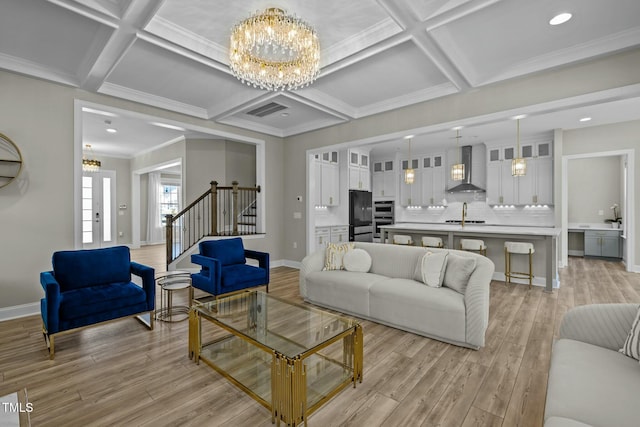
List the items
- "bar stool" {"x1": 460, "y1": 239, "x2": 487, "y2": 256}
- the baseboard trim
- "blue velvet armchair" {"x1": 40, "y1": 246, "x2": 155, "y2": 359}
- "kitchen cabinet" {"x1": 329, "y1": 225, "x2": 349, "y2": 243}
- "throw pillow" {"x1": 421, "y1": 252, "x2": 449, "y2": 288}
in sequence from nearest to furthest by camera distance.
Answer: "blue velvet armchair" {"x1": 40, "y1": 246, "x2": 155, "y2": 359} < "throw pillow" {"x1": 421, "y1": 252, "x2": 449, "y2": 288} < the baseboard trim < "bar stool" {"x1": 460, "y1": 239, "x2": 487, "y2": 256} < "kitchen cabinet" {"x1": 329, "y1": 225, "x2": 349, "y2": 243}

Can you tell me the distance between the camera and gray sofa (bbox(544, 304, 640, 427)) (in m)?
1.21

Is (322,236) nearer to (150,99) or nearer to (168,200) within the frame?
(150,99)

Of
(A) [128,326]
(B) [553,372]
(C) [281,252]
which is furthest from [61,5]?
(C) [281,252]

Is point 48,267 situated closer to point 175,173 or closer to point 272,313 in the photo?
point 272,313

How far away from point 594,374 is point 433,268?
1.84m

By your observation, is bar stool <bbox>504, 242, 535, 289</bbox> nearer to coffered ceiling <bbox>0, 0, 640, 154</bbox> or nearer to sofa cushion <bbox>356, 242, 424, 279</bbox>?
sofa cushion <bbox>356, 242, 424, 279</bbox>

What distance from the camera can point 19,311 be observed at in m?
3.66

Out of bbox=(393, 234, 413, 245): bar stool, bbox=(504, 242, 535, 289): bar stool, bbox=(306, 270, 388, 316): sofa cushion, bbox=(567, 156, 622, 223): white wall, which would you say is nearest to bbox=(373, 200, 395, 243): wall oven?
bbox=(393, 234, 413, 245): bar stool

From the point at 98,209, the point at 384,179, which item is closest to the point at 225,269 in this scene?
the point at 384,179

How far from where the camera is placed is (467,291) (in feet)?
9.45

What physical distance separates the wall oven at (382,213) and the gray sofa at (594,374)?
7.32 meters

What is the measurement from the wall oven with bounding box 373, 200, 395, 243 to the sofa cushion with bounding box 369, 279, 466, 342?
19.4 feet

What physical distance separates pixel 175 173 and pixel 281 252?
6.27m

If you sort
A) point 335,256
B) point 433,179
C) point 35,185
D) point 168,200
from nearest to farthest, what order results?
point 35,185, point 335,256, point 433,179, point 168,200
